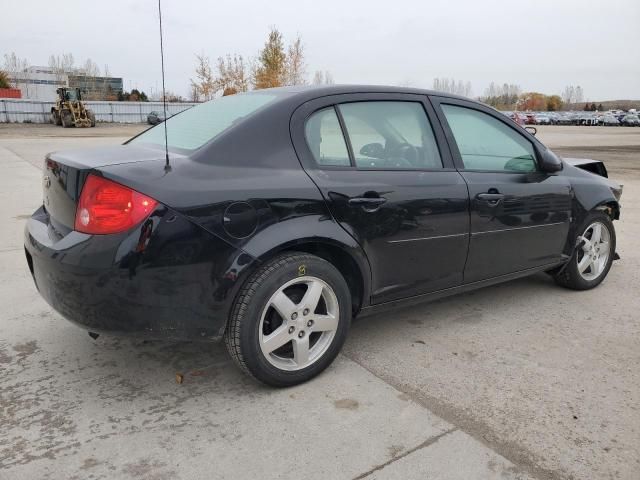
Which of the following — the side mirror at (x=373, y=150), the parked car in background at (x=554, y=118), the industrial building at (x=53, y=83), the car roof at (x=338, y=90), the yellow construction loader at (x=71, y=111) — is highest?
the industrial building at (x=53, y=83)

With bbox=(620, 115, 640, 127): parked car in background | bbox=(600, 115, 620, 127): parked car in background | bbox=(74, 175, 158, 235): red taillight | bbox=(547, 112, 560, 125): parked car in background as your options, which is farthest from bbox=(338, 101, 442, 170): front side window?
bbox=(547, 112, 560, 125): parked car in background

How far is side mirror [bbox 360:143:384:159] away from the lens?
3.05 m

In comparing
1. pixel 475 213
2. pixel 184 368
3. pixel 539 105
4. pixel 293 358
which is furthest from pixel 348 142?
pixel 539 105

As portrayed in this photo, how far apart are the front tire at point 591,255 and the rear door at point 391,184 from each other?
135 cm

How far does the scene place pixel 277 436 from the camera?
7.88 feet

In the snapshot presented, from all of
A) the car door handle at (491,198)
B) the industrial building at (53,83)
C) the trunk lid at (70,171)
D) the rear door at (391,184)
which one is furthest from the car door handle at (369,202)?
the industrial building at (53,83)

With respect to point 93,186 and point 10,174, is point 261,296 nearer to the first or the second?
point 93,186

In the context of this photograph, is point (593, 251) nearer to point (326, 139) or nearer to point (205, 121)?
point (326, 139)

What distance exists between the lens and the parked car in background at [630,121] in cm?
5184

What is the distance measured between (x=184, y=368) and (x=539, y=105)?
126688 millimetres

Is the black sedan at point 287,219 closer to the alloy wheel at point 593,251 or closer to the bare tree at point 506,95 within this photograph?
the alloy wheel at point 593,251

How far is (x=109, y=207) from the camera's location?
7.89 ft

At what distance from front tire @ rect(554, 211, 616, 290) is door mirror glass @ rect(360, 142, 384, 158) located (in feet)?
6.38

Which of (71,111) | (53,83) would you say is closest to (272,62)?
(71,111)
